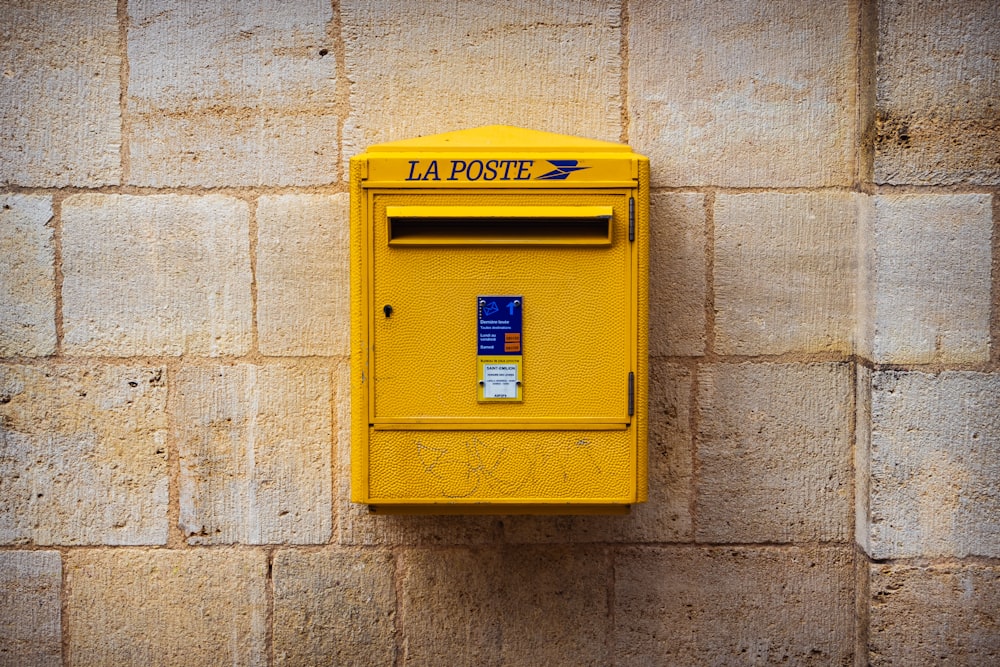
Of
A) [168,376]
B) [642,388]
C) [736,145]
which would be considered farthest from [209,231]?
[736,145]

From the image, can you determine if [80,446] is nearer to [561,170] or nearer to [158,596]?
[158,596]

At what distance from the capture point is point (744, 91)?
3.00 meters

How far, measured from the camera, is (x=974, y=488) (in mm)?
2910

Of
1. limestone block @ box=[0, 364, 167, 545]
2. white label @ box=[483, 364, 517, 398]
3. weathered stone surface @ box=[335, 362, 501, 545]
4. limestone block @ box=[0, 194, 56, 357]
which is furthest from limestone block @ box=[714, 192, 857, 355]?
limestone block @ box=[0, 194, 56, 357]

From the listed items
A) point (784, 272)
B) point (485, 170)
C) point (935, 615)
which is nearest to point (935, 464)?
point (935, 615)

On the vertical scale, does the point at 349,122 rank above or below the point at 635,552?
above

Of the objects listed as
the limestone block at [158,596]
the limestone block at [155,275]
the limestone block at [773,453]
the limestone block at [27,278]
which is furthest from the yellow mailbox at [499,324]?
the limestone block at [27,278]

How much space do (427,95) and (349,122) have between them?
279mm

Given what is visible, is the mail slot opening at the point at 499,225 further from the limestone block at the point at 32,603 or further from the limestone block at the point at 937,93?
the limestone block at the point at 32,603

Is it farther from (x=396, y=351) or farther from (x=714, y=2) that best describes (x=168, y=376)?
(x=714, y=2)

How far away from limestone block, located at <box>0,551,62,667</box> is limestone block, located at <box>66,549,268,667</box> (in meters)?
0.05

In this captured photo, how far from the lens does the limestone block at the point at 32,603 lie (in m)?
3.07

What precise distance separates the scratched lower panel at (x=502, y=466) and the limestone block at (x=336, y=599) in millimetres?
637

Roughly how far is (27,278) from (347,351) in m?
1.12
